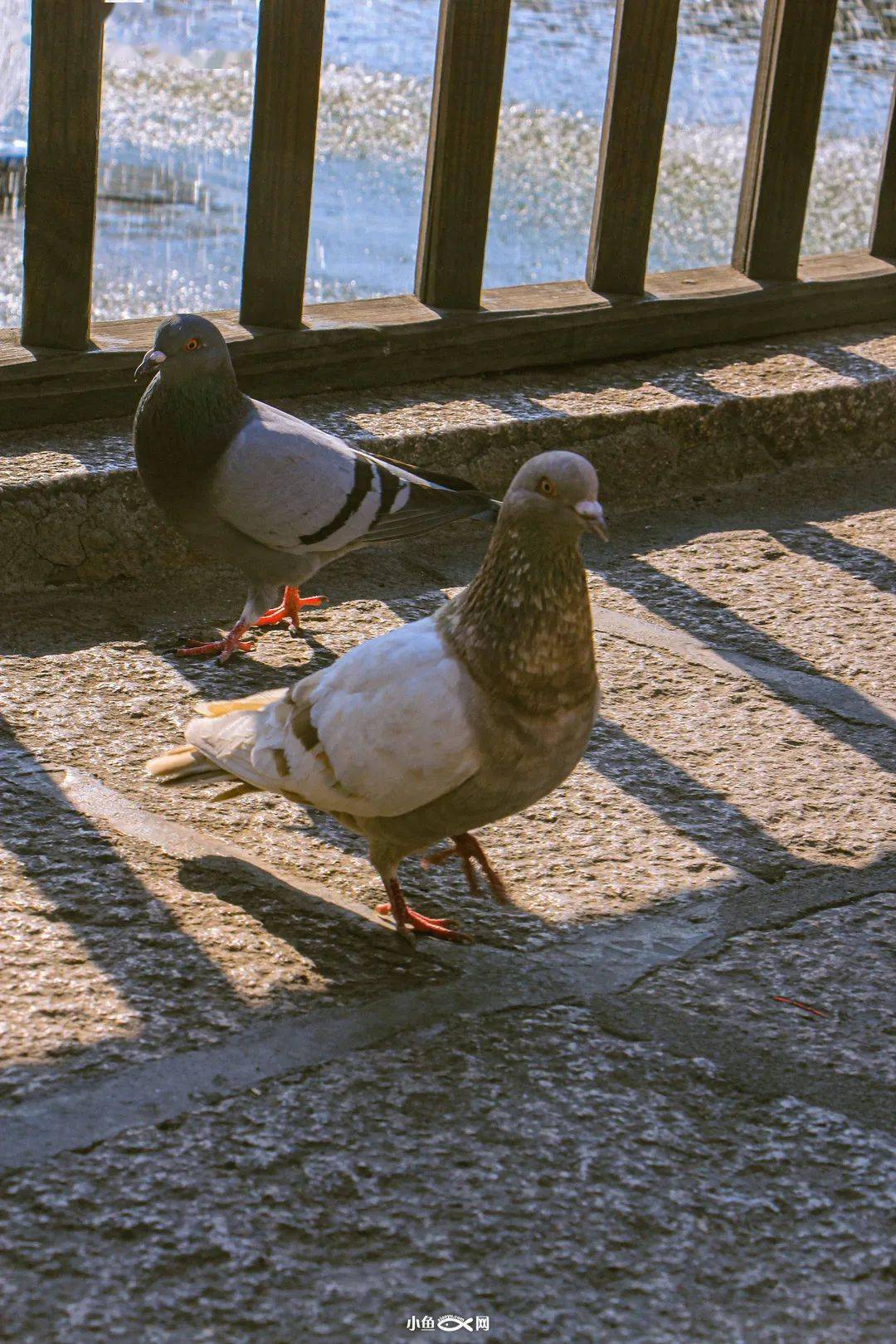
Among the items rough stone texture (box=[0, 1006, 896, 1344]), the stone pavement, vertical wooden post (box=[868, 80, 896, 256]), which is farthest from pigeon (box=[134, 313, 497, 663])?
vertical wooden post (box=[868, 80, 896, 256])

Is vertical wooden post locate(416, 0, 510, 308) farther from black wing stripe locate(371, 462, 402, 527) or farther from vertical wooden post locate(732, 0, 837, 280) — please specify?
black wing stripe locate(371, 462, 402, 527)

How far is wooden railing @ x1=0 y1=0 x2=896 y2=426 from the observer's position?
3.52 meters

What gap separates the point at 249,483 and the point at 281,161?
1.01 m

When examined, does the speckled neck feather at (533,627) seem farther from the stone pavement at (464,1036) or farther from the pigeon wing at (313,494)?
the pigeon wing at (313,494)

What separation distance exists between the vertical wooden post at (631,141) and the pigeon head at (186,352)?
4.76 ft

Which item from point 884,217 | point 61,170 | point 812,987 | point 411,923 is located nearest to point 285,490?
point 61,170

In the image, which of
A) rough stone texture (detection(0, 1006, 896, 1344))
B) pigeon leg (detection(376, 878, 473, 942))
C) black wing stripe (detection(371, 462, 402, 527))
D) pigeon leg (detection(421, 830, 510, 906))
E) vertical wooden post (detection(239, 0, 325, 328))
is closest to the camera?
rough stone texture (detection(0, 1006, 896, 1344))

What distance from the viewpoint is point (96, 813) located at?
8.34 feet

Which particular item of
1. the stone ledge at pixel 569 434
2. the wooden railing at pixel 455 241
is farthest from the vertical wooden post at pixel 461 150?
the stone ledge at pixel 569 434

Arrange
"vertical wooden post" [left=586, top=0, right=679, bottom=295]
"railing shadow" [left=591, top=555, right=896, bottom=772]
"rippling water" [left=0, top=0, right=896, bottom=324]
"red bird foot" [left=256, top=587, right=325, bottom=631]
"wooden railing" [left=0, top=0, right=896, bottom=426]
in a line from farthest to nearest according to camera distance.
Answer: "rippling water" [left=0, top=0, right=896, bottom=324] < "vertical wooden post" [left=586, top=0, right=679, bottom=295] < "wooden railing" [left=0, top=0, right=896, bottom=426] < "red bird foot" [left=256, top=587, right=325, bottom=631] < "railing shadow" [left=591, top=555, right=896, bottom=772]

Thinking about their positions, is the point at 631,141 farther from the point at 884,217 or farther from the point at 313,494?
the point at 313,494

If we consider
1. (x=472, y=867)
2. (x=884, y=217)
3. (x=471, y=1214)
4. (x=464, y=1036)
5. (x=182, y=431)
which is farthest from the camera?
(x=884, y=217)

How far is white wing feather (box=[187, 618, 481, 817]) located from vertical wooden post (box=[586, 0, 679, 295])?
2.37 meters

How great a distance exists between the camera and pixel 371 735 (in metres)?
2.16
